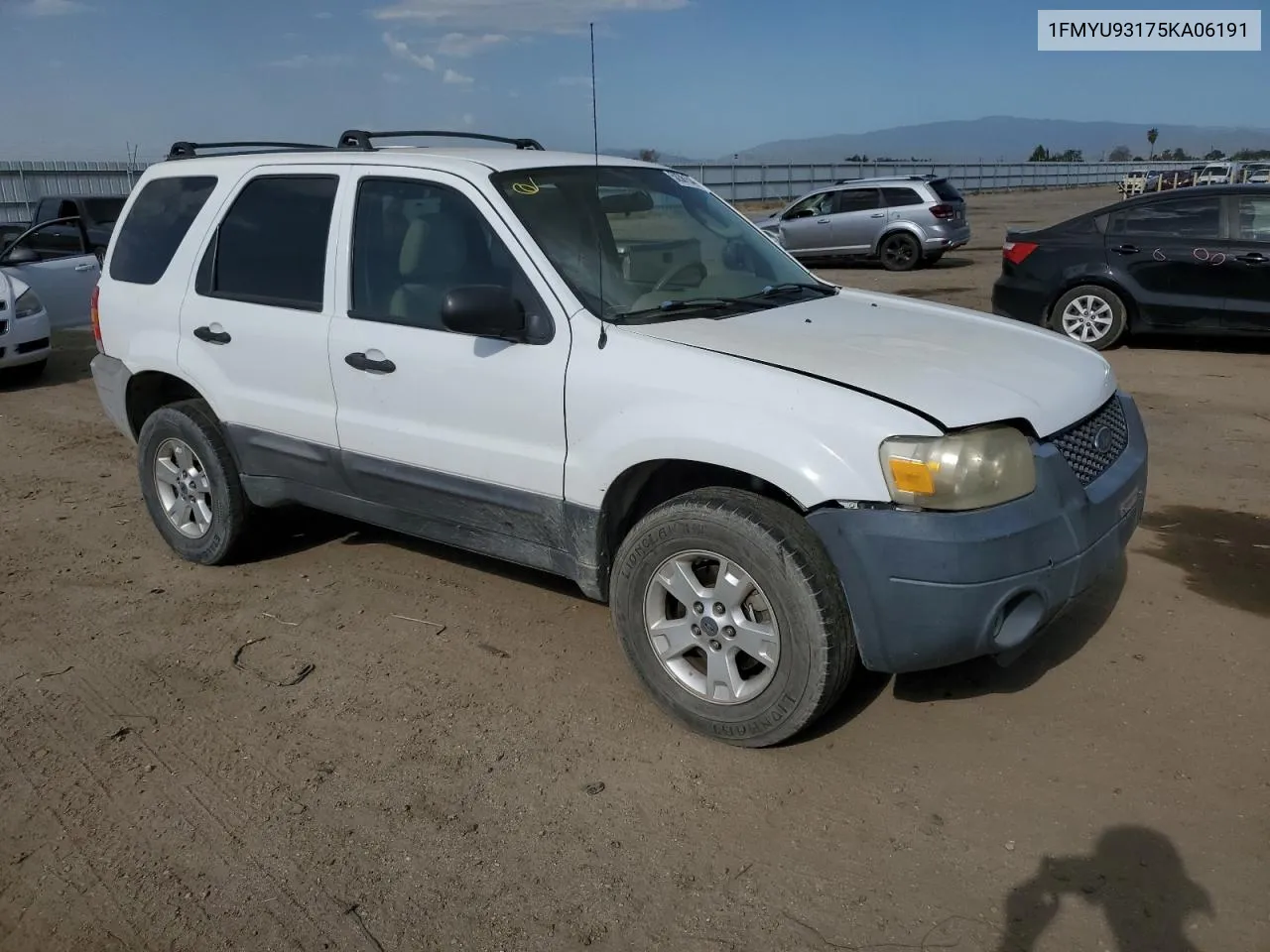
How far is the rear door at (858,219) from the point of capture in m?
19.5

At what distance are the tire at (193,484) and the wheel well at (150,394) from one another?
14cm

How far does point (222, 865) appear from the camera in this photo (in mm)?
3020

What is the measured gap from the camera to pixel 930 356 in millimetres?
3521

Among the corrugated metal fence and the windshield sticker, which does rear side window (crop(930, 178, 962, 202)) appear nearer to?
the corrugated metal fence

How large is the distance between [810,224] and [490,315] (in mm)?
17430

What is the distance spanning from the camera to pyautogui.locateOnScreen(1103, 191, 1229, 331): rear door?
31.1 feet

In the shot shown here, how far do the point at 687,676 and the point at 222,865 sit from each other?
1512 millimetres

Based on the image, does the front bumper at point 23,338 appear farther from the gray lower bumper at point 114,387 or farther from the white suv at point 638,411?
the white suv at point 638,411

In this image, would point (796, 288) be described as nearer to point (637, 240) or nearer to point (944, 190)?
point (637, 240)

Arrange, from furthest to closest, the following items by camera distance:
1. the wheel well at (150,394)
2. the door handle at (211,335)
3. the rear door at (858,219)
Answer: the rear door at (858,219), the wheel well at (150,394), the door handle at (211,335)

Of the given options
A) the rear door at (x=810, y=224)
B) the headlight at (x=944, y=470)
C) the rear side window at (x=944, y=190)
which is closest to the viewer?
the headlight at (x=944, y=470)

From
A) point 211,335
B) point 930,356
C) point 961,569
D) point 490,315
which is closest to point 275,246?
point 211,335

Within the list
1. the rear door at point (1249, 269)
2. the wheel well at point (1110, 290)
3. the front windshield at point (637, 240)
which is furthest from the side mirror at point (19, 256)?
the rear door at point (1249, 269)

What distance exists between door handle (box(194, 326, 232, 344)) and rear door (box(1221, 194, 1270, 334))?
27.8 ft
